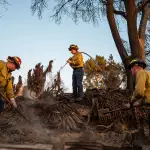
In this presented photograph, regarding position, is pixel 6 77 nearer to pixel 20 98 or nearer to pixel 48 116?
pixel 48 116

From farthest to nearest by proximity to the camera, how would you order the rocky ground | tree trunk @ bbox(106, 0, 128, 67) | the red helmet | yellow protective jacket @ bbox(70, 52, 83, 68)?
tree trunk @ bbox(106, 0, 128, 67)
yellow protective jacket @ bbox(70, 52, 83, 68)
the red helmet
the rocky ground

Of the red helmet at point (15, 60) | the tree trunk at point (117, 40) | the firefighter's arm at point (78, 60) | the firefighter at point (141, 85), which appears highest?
the tree trunk at point (117, 40)

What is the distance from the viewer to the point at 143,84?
188 inches

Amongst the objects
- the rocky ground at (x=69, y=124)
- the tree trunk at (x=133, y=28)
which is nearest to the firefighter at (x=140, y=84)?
the rocky ground at (x=69, y=124)

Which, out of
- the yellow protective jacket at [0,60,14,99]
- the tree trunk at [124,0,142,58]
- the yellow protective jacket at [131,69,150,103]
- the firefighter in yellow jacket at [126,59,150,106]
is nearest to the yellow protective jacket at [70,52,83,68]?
the tree trunk at [124,0,142,58]

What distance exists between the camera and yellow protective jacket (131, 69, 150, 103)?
4785 millimetres

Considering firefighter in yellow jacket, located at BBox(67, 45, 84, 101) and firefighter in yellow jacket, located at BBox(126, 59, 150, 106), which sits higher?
firefighter in yellow jacket, located at BBox(67, 45, 84, 101)

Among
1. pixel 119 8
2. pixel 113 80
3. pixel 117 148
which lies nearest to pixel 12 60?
pixel 117 148

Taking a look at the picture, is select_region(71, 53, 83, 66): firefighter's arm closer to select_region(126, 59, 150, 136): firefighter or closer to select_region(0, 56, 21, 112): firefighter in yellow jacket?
select_region(0, 56, 21, 112): firefighter in yellow jacket

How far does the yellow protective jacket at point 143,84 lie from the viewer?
4785 millimetres

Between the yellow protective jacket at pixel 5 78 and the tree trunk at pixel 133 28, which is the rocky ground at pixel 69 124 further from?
the tree trunk at pixel 133 28

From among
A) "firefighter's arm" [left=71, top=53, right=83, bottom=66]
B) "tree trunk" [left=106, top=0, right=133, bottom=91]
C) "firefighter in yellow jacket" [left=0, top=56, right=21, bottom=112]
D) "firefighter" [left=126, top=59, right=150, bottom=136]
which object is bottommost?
"firefighter" [left=126, top=59, right=150, bottom=136]

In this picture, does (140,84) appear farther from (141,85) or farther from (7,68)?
(7,68)

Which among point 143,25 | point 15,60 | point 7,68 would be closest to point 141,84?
point 15,60
